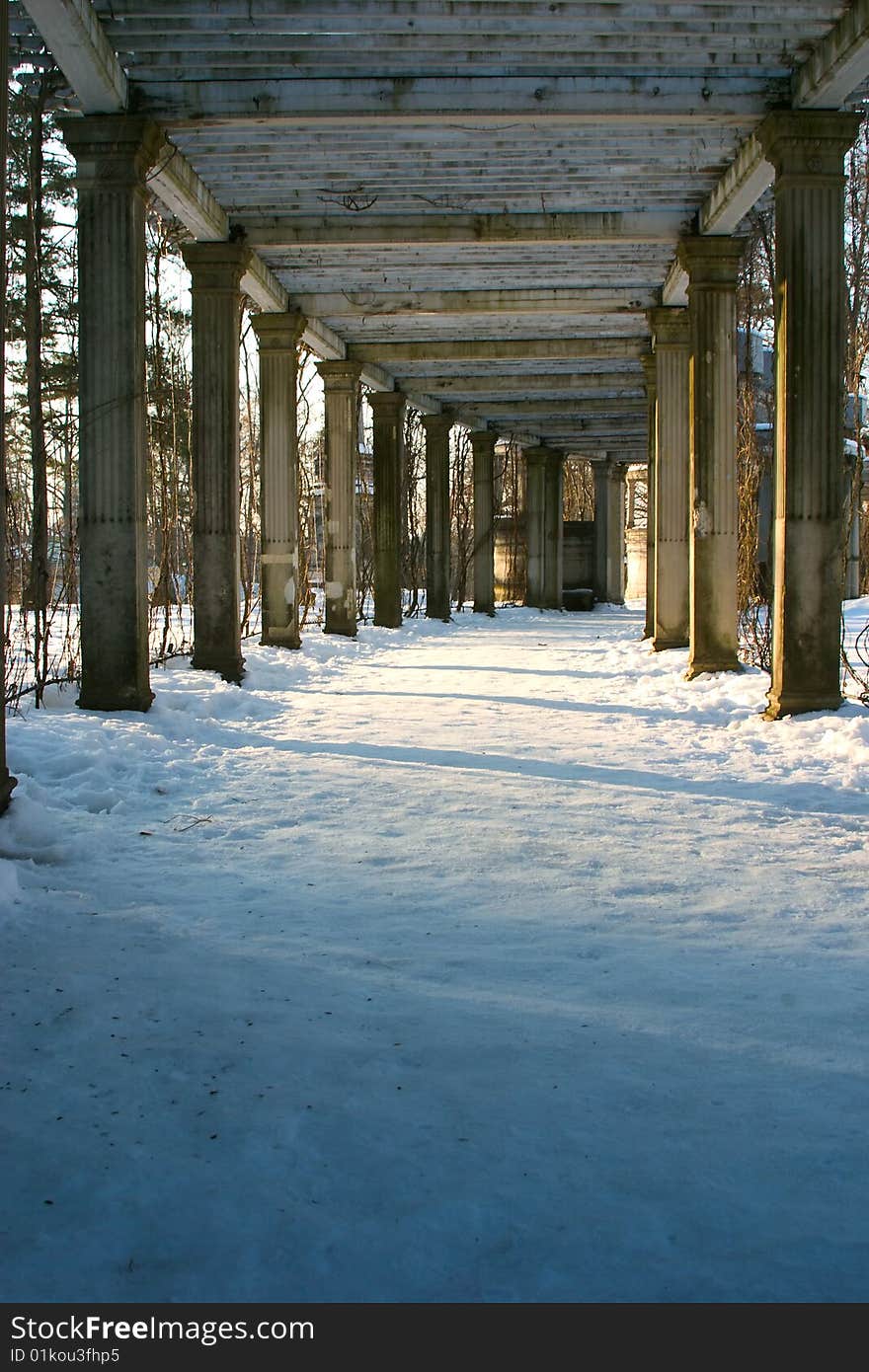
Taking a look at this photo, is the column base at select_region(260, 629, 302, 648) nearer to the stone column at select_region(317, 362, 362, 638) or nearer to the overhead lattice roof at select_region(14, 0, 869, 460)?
the stone column at select_region(317, 362, 362, 638)

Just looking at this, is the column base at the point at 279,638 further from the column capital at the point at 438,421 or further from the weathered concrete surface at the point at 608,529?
the weathered concrete surface at the point at 608,529

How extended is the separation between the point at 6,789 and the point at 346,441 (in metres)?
15.2

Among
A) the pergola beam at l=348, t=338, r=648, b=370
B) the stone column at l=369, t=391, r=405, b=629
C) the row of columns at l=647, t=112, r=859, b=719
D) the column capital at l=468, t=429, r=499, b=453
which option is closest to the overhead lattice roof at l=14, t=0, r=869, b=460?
the row of columns at l=647, t=112, r=859, b=719

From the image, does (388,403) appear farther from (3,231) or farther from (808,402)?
(3,231)

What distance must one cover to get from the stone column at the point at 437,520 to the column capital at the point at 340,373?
6608 millimetres

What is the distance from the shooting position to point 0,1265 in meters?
2.14

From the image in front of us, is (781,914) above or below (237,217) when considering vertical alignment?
below

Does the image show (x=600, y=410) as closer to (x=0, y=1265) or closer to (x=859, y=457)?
(x=859, y=457)

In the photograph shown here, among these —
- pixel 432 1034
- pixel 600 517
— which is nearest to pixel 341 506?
pixel 432 1034

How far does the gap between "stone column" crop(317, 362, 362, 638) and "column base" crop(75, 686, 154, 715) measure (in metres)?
10.7

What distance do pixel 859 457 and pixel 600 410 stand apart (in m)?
13.6

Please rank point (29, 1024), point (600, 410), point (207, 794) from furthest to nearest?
point (600, 410)
point (207, 794)
point (29, 1024)

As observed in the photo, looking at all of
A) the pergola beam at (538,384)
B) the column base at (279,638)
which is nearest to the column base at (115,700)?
the column base at (279,638)
